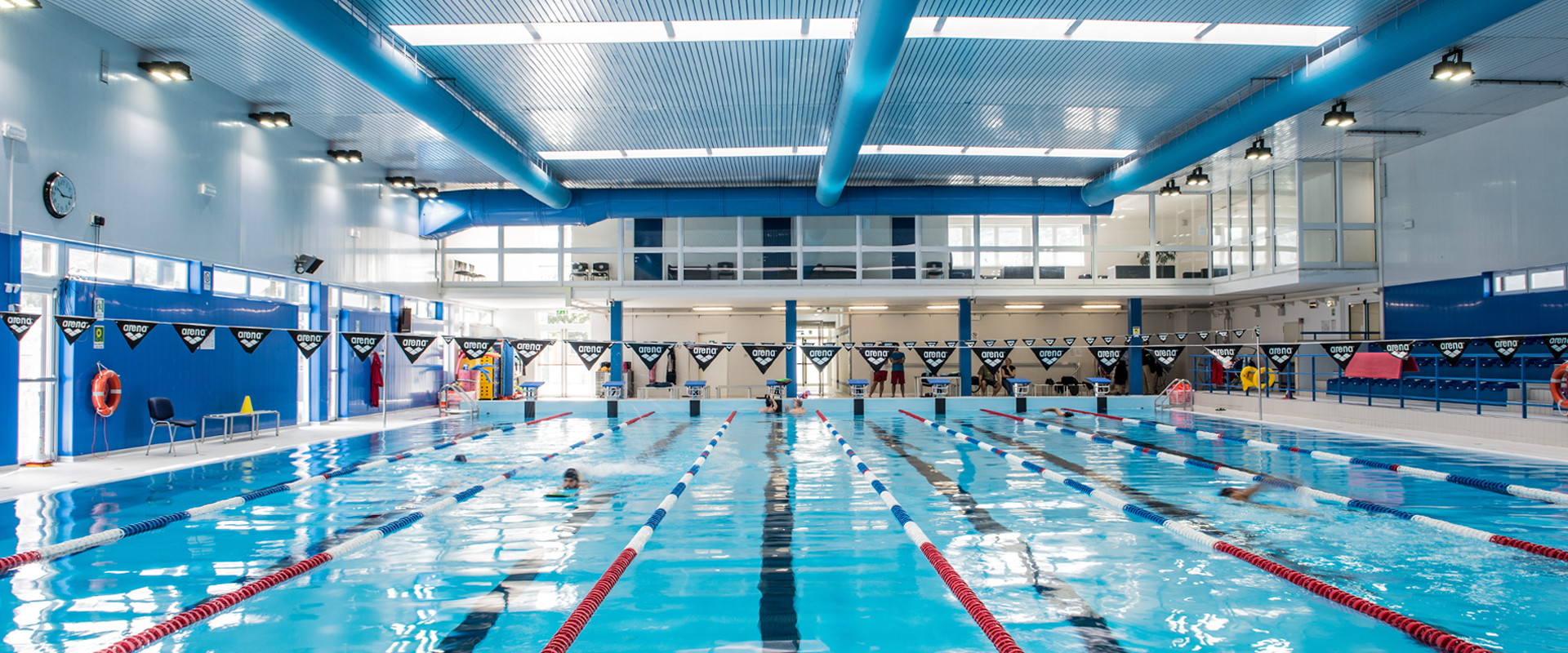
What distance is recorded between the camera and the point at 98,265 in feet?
28.2

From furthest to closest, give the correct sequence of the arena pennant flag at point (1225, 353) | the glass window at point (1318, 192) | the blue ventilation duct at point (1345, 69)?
the glass window at point (1318, 192) < the arena pennant flag at point (1225, 353) < the blue ventilation duct at point (1345, 69)

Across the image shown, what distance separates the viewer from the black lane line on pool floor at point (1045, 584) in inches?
126

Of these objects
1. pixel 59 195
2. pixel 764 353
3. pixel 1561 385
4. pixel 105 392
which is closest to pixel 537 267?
pixel 764 353

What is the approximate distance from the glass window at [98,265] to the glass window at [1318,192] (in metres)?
19.8

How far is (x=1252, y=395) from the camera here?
14.8 metres

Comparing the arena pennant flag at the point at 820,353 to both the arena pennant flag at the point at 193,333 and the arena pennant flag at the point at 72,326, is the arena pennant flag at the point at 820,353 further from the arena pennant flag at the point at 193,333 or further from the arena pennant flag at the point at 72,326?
the arena pennant flag at the point at 72,326

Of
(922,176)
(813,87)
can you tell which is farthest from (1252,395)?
(813,87)

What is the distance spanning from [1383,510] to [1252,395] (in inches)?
415

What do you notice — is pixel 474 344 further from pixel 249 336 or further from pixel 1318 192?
pixel 1318 192

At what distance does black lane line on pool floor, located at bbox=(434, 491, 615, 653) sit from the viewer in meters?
3.16

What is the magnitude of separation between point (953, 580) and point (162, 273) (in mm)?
10805

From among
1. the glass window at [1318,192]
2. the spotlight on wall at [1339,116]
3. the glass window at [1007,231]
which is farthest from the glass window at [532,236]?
the glass window at [1318,192]

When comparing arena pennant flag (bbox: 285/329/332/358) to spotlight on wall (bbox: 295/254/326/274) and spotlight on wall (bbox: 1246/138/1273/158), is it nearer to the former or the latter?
spotlight on wall (bbox: 295/254/326/274)

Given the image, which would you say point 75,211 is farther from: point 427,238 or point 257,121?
point 427,238
